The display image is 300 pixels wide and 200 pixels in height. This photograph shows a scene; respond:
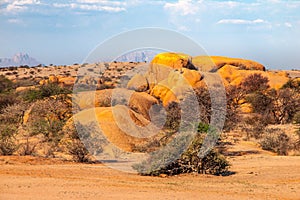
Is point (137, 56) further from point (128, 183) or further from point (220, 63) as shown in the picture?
point (220, 63)

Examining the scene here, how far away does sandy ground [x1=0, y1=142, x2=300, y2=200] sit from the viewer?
28.7ft

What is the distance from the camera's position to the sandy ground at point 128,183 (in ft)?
28.7

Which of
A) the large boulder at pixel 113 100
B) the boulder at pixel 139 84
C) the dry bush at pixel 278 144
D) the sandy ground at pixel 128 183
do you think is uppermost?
the boulder at pixel 139 84

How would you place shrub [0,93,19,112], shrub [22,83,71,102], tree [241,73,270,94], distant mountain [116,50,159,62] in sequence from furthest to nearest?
tree [241,73,270,94]
shrub [0,93,19,112]
shrub [22,83,71,102]
distant mountain [116,50,159,62]

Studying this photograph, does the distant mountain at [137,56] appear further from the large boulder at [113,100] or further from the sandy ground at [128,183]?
the large boulder at [113,100]

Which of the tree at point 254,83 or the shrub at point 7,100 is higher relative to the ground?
the tree at point 254,83

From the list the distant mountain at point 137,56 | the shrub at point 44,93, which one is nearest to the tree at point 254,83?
the shrub at point 44,93

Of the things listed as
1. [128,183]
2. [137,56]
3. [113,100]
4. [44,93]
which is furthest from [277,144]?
[44,93]

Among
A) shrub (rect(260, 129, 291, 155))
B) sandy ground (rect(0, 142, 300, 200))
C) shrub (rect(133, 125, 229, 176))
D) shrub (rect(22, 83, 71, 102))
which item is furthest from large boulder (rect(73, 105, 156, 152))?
shrub (rect(22, 83, 71, 102))

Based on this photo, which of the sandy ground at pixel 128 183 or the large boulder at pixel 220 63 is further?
the large boulder at pixel 220 63

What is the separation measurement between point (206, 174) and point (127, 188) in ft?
12.4

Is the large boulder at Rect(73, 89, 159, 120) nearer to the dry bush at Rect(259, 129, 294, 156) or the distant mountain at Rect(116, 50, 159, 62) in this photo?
the dry bush at Rect(259, 129, 294, 156)

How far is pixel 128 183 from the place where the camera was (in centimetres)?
1001

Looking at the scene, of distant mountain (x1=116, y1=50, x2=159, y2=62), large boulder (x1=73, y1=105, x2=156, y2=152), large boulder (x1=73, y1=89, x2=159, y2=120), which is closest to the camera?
distant mountain (x1=116, y1=50, x2=159, y2=62)
